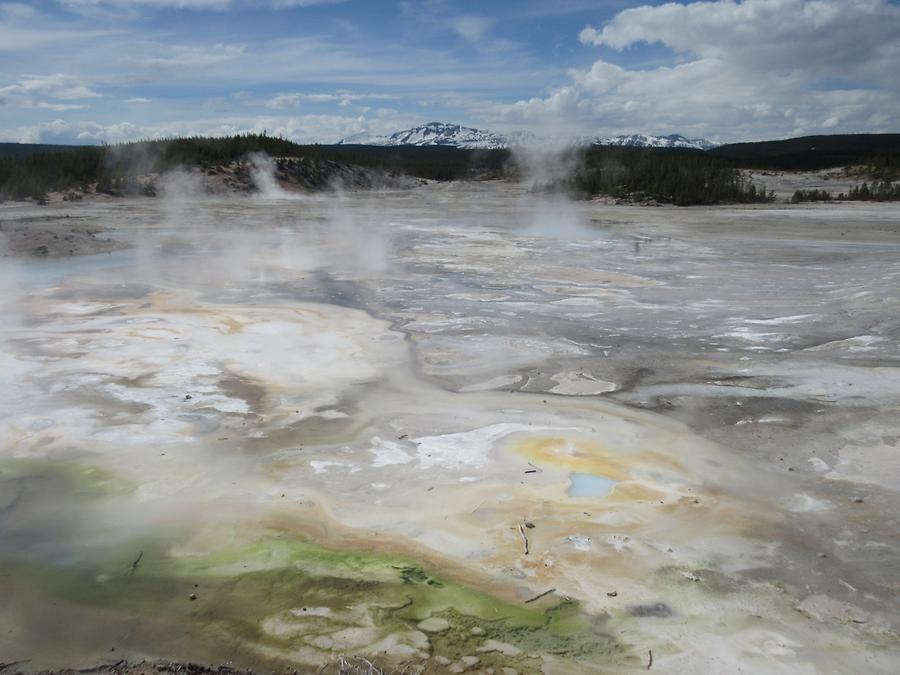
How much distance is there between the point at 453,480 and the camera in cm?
509

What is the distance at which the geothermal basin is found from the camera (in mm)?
3502

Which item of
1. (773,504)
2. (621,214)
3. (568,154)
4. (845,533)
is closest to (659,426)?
(773,504)

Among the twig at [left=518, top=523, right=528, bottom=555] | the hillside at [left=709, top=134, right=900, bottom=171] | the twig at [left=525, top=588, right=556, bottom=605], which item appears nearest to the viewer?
the twig at [left=525, top=588, right=556, bottom=605]

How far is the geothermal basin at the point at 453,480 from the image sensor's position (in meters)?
3.50

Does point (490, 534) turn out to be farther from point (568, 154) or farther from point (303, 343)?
point (568, 154)

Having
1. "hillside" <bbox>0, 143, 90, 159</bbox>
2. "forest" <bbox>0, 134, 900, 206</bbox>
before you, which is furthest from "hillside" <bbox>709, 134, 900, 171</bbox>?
"hillside" <bbox>0, 143, 90, 159</bbox>

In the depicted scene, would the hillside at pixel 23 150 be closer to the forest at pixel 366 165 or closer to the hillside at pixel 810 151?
the forest at pixel 366 165

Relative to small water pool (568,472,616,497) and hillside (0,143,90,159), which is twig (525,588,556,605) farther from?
hillside (0,143,90,159)

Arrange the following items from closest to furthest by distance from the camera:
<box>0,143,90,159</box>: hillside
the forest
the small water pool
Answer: the small water pool → the forest → <box>0,143,90,159</box>: hillside

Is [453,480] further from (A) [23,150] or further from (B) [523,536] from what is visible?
(A) [23,150]

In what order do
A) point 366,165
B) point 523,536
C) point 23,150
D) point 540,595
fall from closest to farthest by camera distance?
point 540,595 → point 523,536 → point 366,165 → point 23,150

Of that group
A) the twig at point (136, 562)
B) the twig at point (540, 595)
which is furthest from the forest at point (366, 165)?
the twig at point (540, 595)

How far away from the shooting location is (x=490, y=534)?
4.36 meters

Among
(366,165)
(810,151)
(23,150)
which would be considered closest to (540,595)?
(366,165)
